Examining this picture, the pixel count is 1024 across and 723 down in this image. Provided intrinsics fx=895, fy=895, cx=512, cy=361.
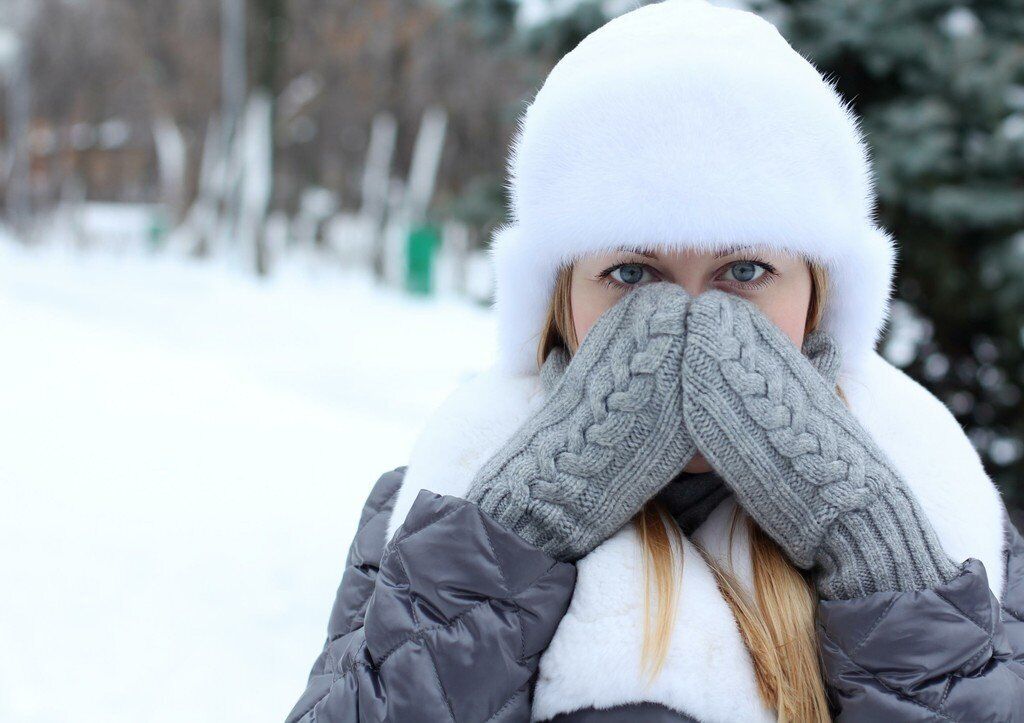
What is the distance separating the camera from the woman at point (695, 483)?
120 centimetres

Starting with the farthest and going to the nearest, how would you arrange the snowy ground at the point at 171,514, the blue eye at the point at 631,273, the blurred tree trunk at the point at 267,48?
the blurred tree trunk at the point at 267,48, the snowy ground at the point at 171,514, the blue eye at the point at 631,273

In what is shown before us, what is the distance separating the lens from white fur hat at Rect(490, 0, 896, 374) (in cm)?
133

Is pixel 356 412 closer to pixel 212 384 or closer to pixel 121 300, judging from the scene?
pixel 212 384

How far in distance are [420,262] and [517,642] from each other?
1470cm

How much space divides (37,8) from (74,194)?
590 cm

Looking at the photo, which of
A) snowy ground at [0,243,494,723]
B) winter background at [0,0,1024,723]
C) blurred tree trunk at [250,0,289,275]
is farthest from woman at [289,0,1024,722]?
blurred tree trunk at [250,0,289,275]

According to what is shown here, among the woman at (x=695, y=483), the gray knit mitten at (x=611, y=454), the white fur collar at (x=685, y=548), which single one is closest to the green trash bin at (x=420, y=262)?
the white fur collar at (x=685, y=548)

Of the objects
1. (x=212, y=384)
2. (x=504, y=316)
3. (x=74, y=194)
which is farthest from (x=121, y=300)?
(x=74, y=194)

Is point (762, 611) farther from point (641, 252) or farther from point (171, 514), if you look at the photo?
point (171, 514)

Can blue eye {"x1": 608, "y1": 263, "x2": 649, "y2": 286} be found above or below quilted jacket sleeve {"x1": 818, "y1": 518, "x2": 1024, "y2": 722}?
above

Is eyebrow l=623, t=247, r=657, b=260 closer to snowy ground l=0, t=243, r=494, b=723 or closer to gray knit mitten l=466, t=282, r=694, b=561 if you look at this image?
gray knit mitten l=466, t=282, r=694, b=561

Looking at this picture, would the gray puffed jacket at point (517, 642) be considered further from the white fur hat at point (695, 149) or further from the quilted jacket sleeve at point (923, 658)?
the white fur hat at point (695, 149)

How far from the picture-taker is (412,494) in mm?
1519

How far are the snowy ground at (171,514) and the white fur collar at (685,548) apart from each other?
1518 millimetres
